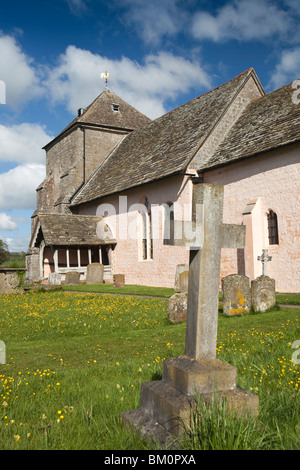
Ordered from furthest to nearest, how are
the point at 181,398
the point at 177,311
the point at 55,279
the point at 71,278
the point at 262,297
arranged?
the point at 71,278, the point at 55,279, the point at 262,297, the point at 177,311, the point at 181,398

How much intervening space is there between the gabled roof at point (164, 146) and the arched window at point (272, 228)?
4.77 metres

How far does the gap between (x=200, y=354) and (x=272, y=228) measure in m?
13.7

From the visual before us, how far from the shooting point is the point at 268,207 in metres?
16.1

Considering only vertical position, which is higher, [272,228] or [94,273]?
[272,228]

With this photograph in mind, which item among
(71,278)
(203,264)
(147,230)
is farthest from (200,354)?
(71,278)

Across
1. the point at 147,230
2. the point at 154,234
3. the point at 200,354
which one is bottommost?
the point at 200,354

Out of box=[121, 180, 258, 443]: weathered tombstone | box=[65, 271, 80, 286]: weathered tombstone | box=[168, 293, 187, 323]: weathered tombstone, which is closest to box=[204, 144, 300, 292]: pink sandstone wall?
box=[168, 293, 187, 323]: weathered tombstone

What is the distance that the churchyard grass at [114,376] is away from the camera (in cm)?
296

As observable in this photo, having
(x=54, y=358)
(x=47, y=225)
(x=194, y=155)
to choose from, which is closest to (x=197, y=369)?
(x=54, y=358)

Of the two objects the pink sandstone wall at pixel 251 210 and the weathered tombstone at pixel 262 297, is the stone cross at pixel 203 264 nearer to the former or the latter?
the weathered tombstone at pixel 262 297

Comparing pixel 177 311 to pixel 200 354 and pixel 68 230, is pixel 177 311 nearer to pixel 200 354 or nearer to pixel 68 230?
pixel 200 354

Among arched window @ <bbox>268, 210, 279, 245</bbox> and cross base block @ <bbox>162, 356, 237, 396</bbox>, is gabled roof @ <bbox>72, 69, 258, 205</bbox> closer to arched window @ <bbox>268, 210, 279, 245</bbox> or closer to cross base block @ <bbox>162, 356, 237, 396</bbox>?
arched window @ <bbox>268, 210, 279, 245</bbox>

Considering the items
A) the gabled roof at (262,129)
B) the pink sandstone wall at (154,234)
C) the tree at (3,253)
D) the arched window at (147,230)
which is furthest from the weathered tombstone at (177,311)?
the tree at (3,253)
